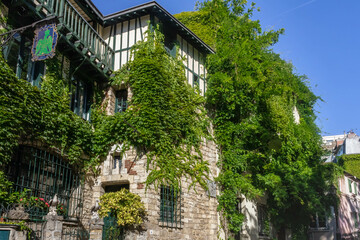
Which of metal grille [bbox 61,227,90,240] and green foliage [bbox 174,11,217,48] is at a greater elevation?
green foliage [bbox 174,11,217,48]

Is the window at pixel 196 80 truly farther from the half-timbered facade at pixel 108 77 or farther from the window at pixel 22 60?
the window at pixel 22 60

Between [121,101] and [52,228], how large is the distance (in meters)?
5.34

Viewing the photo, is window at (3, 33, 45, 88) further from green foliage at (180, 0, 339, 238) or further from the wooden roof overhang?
green foliage at (180, 0, 339, 238)

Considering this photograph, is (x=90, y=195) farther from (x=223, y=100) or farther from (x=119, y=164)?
(x=223, y=100)

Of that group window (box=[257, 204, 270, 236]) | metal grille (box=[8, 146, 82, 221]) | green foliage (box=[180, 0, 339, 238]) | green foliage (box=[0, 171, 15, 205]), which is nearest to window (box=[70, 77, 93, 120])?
metal grille (box=[8, 146, 82, 221])

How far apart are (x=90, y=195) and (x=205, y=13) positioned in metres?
8.61

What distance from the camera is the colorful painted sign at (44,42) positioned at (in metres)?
7.96

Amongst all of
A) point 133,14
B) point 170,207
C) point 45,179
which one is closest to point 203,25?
point 133,14

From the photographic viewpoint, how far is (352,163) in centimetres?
2900

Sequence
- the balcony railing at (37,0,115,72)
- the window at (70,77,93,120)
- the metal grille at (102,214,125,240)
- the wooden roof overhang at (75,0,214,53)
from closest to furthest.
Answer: the metal grille at (102,214,125,240) → the balcony railing at (37,0,115,72) → the window at (70,77,93,120) → the wooden roof overhang at (75,0,214,53)

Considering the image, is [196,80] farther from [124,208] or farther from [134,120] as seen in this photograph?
[124,208]

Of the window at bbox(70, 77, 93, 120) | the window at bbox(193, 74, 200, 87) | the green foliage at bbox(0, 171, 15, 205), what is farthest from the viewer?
the window at bbox(193, 74, 200, 87)

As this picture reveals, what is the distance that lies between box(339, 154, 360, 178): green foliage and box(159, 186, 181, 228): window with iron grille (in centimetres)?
2221

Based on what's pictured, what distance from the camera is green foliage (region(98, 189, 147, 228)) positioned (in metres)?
8.77
